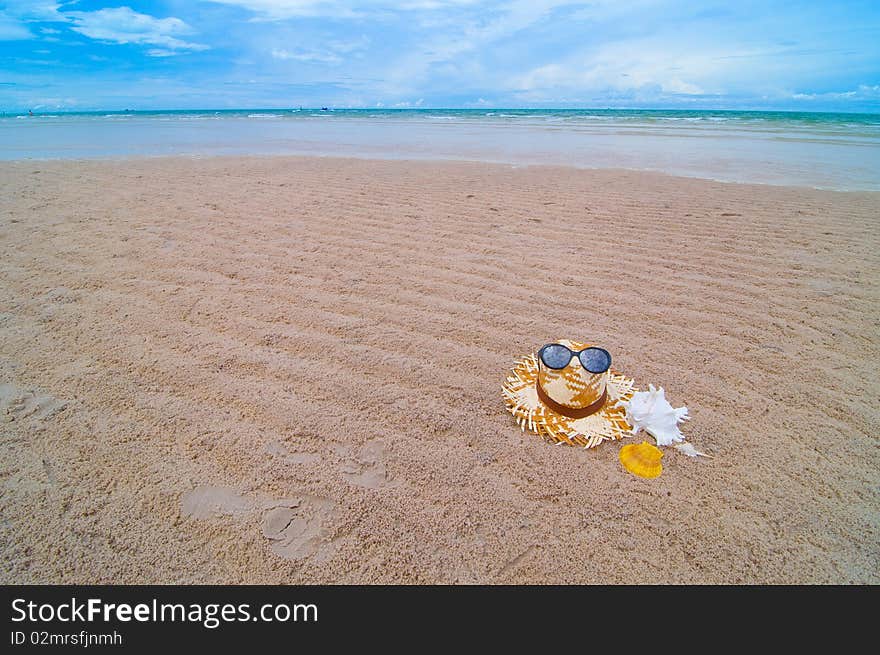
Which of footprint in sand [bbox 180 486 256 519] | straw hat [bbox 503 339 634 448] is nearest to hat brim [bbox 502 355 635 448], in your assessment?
straw hat [bbox 503 339 634 448]

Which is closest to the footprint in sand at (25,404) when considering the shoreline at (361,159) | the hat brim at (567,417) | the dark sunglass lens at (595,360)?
the hat brim at (567,417)

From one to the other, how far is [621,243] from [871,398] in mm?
2327

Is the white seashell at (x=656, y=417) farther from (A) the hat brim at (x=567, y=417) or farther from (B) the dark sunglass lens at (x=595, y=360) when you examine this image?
(B) the dark sunglass lens at (x=595, y=360)

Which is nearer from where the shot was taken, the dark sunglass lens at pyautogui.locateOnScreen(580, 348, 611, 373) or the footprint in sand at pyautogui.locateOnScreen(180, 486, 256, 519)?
the footprint in sand at pyautogui.locateOnScreen(180, 486, 256, 519)

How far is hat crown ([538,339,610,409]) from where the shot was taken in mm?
1901

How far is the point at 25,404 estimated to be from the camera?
2.05 meters

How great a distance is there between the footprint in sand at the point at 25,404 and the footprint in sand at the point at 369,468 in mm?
1451

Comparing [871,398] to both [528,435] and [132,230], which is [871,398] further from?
[132,230]

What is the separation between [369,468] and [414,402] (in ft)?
1.44

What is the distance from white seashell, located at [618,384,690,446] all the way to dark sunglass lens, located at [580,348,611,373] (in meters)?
0.29

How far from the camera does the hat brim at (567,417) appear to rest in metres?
1.91

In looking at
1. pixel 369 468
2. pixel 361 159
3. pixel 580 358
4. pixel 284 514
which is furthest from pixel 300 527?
pixel 361 159

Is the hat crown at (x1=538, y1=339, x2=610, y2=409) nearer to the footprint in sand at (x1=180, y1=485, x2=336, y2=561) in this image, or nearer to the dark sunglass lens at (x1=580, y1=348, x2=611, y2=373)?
the dark sunglass lens at (x1=580, y1=348, x2=611, y2=373)

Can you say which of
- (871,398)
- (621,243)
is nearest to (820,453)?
(871,398)
